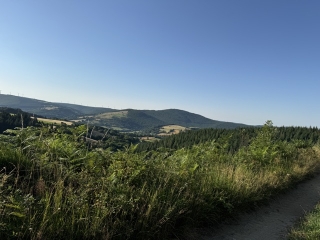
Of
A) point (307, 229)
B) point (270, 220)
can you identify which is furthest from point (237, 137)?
point (307, 229)

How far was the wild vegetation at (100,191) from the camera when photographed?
314 centimetres

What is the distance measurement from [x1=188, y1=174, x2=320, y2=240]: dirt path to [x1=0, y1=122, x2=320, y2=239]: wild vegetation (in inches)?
10.7

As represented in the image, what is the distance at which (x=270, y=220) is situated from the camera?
19.6ft

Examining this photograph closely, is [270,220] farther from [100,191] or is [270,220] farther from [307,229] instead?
[100,191]

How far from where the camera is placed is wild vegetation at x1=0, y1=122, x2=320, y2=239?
10.3 ft

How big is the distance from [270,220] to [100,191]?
4.32 meters

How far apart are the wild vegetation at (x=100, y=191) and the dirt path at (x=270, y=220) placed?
272mm

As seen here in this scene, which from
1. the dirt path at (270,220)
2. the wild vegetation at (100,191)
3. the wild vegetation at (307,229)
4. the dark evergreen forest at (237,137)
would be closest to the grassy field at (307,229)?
the wild vegetation at (307,229)

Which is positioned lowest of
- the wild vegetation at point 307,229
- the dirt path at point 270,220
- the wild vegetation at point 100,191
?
the dirt path at point 270,220

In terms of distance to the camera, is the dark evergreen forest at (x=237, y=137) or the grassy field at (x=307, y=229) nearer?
the grassy field at (x=307, y=229)

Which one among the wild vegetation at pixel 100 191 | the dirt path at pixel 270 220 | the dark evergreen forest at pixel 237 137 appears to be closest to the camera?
the wild vegetation at pixel 100 191

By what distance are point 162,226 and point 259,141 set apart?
26.5ft

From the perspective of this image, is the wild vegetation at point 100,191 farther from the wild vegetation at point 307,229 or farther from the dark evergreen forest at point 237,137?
the dark evergreen forest at point 237,137

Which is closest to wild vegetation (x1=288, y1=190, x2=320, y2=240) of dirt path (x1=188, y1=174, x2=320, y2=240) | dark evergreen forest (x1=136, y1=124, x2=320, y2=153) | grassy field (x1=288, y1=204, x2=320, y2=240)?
grassy field (x1=288, y1=204, x2=320, y2=240)
